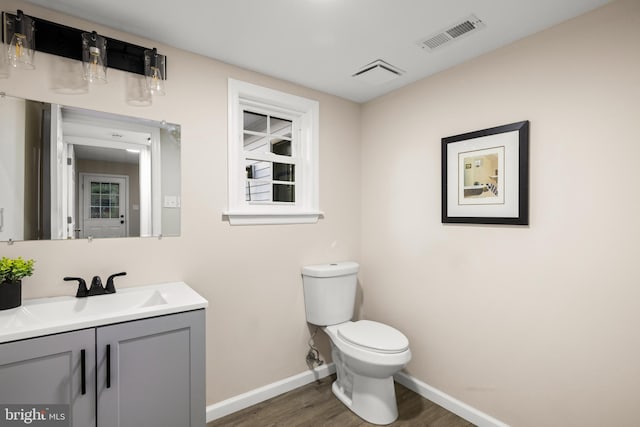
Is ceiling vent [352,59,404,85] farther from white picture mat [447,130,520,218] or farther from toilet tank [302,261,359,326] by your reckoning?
toilet tank [302,261,359,326]

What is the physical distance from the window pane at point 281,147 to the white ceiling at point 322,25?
1.79 feet

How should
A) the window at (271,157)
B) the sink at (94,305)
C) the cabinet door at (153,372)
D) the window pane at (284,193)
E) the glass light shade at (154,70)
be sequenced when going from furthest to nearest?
the window pane at (284,193) → the window at (271,157) → the glass light shade at (154,70) → the sink at (94,305) → the cabinet door at (153,372)

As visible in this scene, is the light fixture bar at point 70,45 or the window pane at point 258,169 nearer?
the light fixture bar at point 70,45

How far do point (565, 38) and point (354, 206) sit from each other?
5.78 feet

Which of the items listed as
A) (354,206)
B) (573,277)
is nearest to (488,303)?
(573,277)

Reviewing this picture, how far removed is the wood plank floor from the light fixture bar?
222cm

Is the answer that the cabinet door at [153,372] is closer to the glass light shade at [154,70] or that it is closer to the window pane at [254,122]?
the glass light shade at [154,70]

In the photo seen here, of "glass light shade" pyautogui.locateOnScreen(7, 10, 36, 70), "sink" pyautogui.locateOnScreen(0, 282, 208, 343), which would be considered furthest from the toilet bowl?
"glass light shade" pyautogui.locateOnScreen(7, 10, 36, 70)

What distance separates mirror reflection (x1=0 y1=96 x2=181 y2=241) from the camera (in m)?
1.50

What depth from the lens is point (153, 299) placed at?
5.56 ft

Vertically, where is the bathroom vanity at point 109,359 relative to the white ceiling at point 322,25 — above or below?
below

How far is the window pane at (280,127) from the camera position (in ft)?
8.30

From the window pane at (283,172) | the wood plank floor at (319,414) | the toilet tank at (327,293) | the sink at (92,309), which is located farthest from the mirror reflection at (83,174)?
the wood plank floor at (319,414)

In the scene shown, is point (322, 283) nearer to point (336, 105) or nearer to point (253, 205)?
point (253, 205)
